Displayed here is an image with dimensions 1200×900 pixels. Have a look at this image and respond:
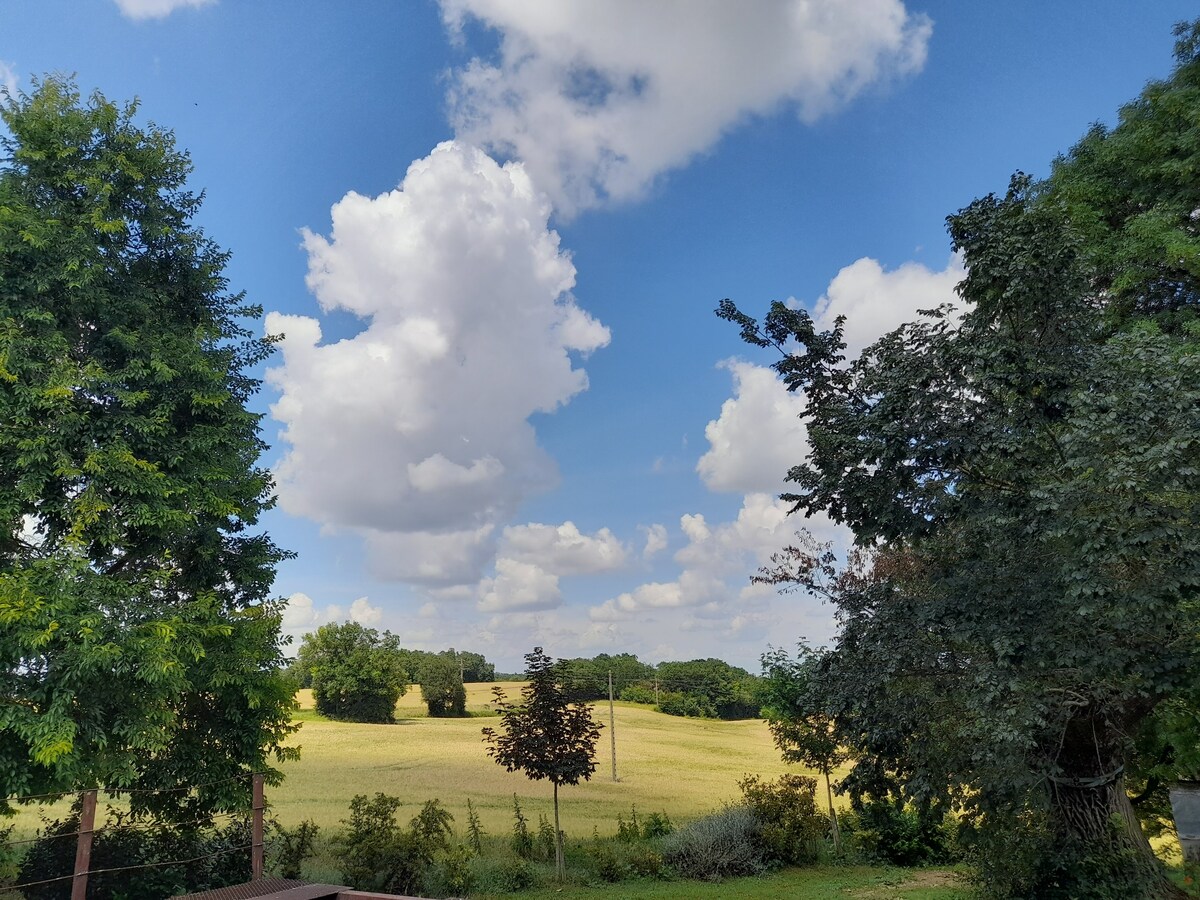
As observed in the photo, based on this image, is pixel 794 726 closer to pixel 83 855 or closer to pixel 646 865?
pixel 646 865

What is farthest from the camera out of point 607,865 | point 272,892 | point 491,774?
point 491,774

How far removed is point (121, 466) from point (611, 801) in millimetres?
20062

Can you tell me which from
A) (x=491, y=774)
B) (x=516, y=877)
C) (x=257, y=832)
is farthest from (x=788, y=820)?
(x=491, y=774)

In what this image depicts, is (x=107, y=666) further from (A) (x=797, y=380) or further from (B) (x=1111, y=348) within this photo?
(B) (x=1111, y=348)

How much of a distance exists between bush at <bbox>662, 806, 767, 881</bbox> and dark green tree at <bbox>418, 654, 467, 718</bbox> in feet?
133

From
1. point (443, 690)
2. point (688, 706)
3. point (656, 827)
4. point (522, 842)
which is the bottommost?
point (688, 706)

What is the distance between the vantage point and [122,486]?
10328 millimetres

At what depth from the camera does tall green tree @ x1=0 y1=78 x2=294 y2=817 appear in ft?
31.1

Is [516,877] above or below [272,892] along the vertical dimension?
below

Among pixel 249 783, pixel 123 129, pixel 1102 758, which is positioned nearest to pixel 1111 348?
pixel 1102 758

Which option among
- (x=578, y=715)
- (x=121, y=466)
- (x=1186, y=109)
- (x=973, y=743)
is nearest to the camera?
(x=973, y=743)

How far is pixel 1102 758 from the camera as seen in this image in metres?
10.6

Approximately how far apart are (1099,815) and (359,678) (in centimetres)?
4705

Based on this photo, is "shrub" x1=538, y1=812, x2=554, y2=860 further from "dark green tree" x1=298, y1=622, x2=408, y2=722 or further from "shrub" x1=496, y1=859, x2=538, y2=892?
"dark green tree" x1=298, y1=622, x2=408, y2=722
